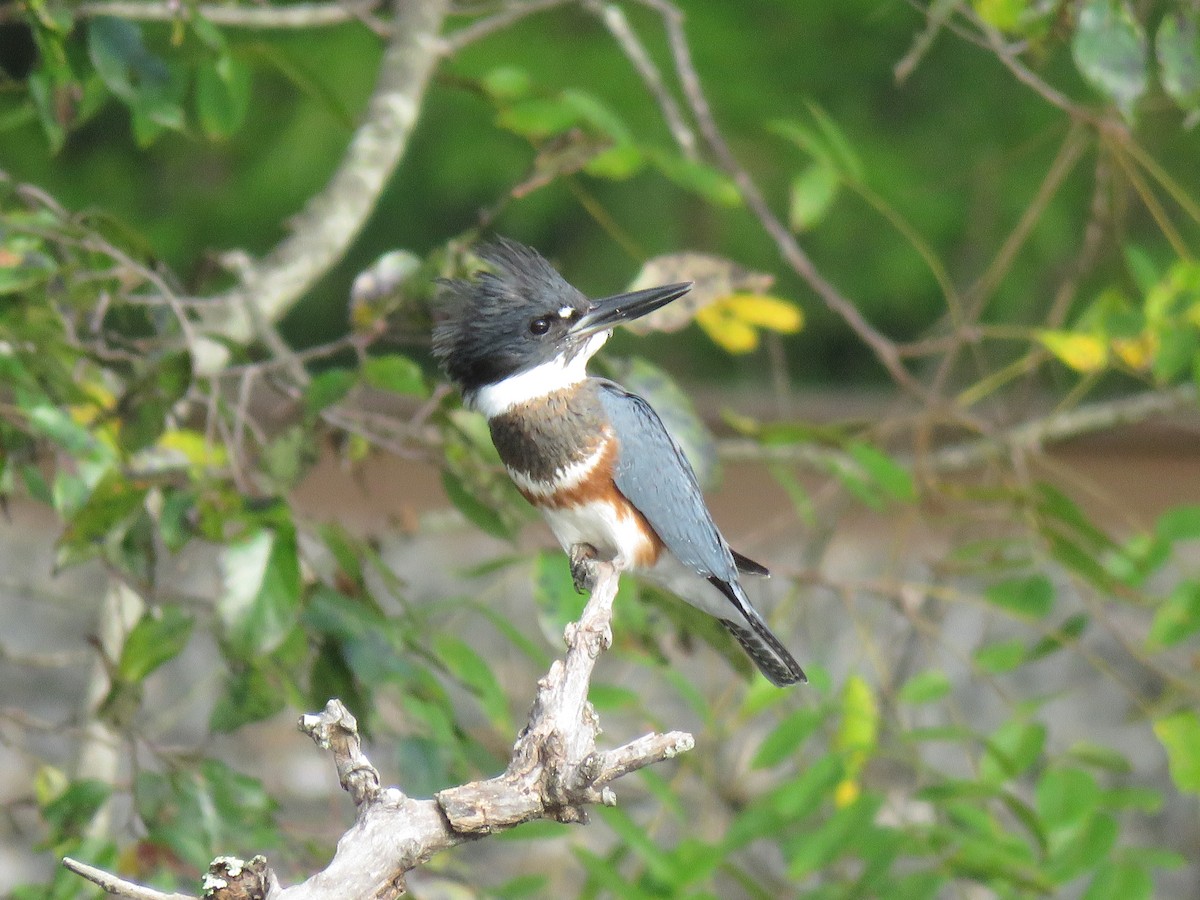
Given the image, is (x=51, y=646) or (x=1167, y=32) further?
(x=51, y=646)

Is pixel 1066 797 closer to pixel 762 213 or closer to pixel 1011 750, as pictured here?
pixel 1011 750

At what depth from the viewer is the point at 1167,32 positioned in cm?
184

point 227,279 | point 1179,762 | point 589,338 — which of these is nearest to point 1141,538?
point 1179,762

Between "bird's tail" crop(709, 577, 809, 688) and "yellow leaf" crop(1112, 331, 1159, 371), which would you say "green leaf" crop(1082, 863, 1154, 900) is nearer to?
"bird's tail" crop(709, 577, 809, 688)

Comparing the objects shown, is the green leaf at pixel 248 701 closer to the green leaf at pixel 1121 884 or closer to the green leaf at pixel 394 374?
the green leaf at pixel 394 374

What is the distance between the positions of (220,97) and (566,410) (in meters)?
0.70

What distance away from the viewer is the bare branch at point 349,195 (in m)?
2.36

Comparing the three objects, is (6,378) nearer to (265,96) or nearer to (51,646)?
(51,646)

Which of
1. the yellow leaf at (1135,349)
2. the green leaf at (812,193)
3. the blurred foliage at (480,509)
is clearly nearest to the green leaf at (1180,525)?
the blurred foliage at (480,509)

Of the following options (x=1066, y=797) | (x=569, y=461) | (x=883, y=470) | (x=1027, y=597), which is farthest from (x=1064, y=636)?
(x=569, y=461)

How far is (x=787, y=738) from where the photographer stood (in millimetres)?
2164

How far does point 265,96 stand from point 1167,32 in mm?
3509

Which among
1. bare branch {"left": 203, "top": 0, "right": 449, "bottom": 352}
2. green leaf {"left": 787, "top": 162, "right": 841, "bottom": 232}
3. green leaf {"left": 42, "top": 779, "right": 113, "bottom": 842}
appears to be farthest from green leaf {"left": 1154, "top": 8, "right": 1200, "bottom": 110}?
green leaf {"left": 42, "top": 779, "right": 113, "bottom": 842}

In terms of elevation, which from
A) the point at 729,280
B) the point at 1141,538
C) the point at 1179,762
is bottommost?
the point at 1179,762
